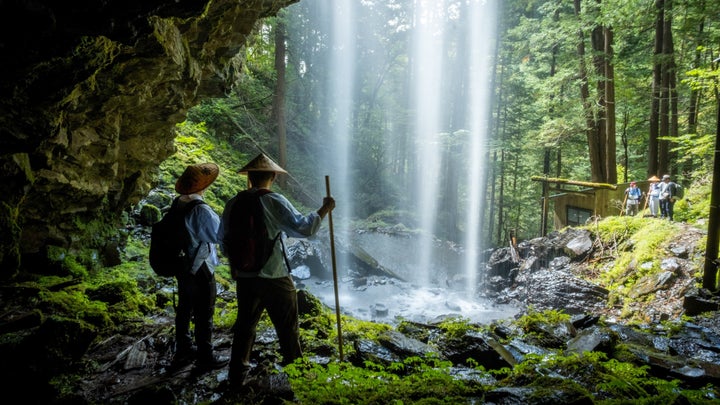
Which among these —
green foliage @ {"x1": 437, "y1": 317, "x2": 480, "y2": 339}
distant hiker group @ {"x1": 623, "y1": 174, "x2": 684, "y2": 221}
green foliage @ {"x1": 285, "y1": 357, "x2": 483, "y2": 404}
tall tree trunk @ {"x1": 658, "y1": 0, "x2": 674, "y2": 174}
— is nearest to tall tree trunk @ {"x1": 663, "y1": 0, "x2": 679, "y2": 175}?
tall tree trunk @ {"x1": 658, "y1": 0, "x2": 674, "y2": 174}

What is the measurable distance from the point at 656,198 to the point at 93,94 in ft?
52.7

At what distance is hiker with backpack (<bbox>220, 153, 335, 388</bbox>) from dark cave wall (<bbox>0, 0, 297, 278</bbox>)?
154cm

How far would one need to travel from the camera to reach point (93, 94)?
404cm

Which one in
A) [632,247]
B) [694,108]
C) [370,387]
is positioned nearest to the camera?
[370,387]

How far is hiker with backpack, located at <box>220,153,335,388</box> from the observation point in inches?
126

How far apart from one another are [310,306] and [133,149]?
4.08m

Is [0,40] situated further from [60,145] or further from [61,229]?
[61,229]

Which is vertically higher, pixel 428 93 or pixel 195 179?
pixel 428 93

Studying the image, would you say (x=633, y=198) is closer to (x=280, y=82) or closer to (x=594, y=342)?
(x=594, y=342)

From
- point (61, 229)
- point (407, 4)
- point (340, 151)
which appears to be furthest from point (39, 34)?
Answer: point (407, 4)

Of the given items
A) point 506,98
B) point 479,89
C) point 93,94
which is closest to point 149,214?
point 93,94

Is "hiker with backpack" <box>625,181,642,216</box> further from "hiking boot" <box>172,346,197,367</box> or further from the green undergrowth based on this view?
"hiking boot" <box>172,346,197,367</box>

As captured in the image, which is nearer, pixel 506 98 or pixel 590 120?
pixel 590 120

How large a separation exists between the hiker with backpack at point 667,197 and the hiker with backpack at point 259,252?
44.1 ft
